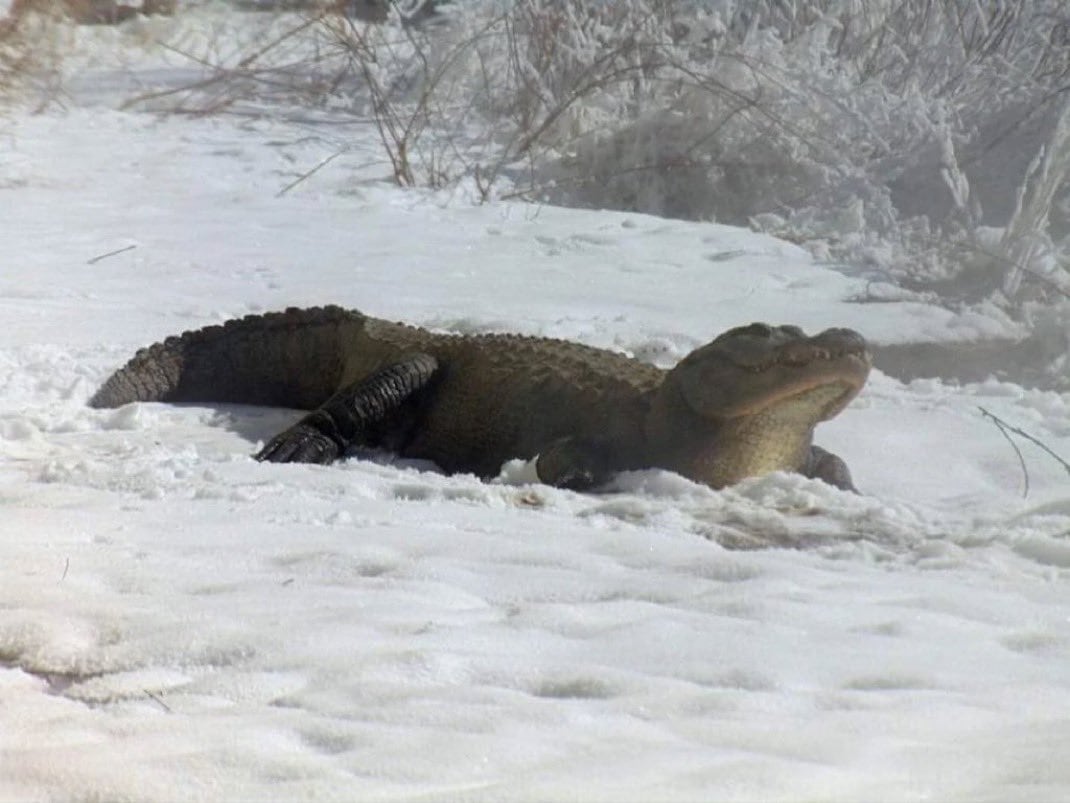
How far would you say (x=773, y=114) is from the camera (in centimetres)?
1023

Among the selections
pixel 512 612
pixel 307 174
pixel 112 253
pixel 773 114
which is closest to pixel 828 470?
pixel 512 612

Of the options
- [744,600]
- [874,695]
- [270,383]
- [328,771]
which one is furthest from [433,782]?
[270,383]

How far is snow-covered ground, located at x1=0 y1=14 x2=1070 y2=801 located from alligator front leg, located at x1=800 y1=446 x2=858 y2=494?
0.14 meters

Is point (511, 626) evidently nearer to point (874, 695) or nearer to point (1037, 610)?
point (874, 695)

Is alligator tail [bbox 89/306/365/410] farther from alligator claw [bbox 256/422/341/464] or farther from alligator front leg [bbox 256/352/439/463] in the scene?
alligator claw [bbox 256/422/341/464]

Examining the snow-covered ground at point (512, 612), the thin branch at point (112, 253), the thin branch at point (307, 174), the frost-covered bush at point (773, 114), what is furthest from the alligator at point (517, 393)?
the thin branch at point (307, 174)

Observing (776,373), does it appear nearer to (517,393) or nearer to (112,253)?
(517,393)

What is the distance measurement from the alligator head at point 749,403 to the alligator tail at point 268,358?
1736 mm

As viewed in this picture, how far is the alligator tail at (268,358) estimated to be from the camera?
6.54 metres

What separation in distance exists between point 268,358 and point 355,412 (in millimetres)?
851

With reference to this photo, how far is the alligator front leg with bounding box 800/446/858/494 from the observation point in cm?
530

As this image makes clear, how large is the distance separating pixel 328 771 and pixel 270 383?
4.59m

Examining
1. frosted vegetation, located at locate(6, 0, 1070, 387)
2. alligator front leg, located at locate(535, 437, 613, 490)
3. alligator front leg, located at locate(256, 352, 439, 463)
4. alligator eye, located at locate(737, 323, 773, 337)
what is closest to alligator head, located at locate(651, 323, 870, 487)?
alligator eye, located at locate(737, 323, 773, 337)

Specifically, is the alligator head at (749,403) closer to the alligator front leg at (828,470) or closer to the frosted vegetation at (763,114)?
the alligator front leg at (828,470)
